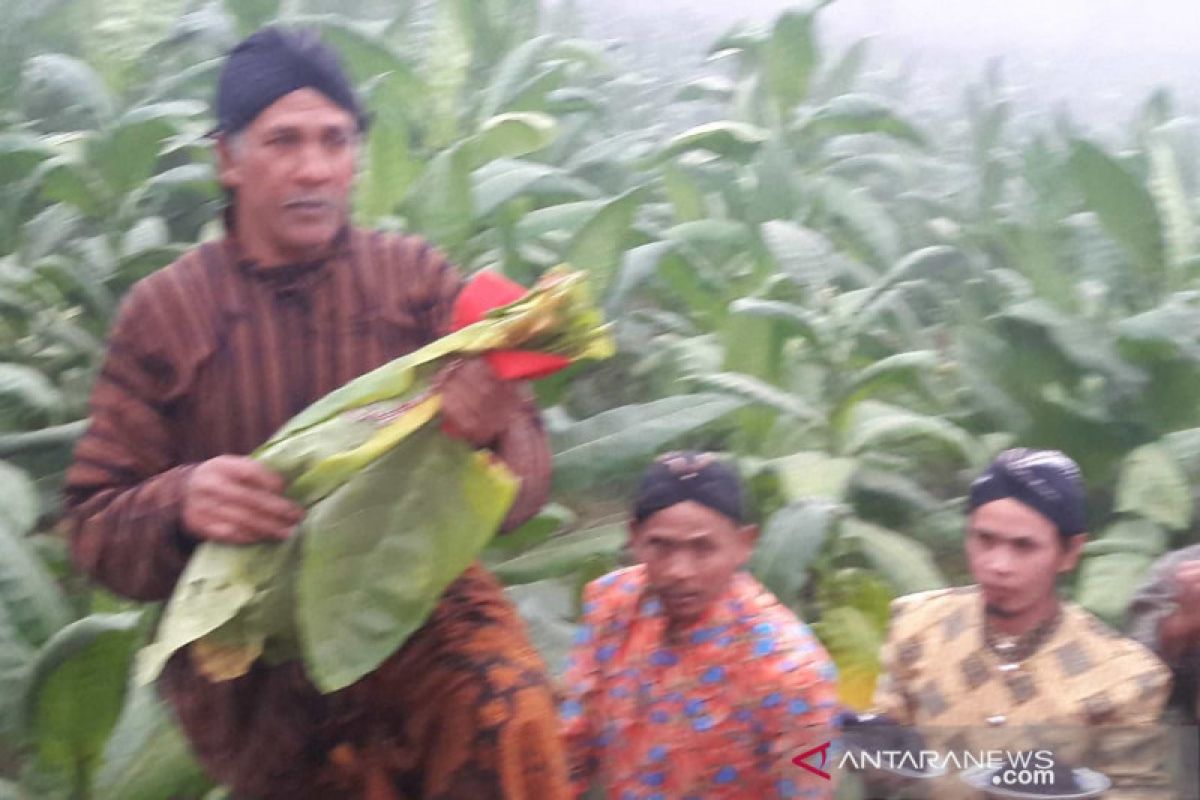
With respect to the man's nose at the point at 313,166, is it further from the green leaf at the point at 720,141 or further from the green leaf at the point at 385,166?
the green leaf at the point at 720,141

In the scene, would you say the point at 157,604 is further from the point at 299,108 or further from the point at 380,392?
the point at 299,108

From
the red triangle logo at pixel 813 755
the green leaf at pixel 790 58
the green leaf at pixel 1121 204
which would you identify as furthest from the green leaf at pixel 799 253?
the red triangle logo at pixel 813 755

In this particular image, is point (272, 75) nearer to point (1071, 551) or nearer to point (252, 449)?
point (252, 449)

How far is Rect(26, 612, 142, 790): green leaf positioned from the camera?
141 cm

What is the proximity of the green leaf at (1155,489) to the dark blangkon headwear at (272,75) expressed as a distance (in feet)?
2.60

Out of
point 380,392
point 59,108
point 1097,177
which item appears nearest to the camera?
point 380,392

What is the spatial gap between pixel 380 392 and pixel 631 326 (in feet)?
1.85

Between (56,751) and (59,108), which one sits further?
(59,108)

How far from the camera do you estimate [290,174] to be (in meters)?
1.26

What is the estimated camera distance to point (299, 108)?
4.15 feet

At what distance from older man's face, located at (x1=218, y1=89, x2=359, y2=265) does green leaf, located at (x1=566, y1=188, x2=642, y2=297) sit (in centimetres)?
37

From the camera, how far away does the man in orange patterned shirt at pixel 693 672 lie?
1229 mm

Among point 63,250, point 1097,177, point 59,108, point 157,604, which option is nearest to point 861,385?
point 1097,177

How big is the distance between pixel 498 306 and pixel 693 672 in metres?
0.32
